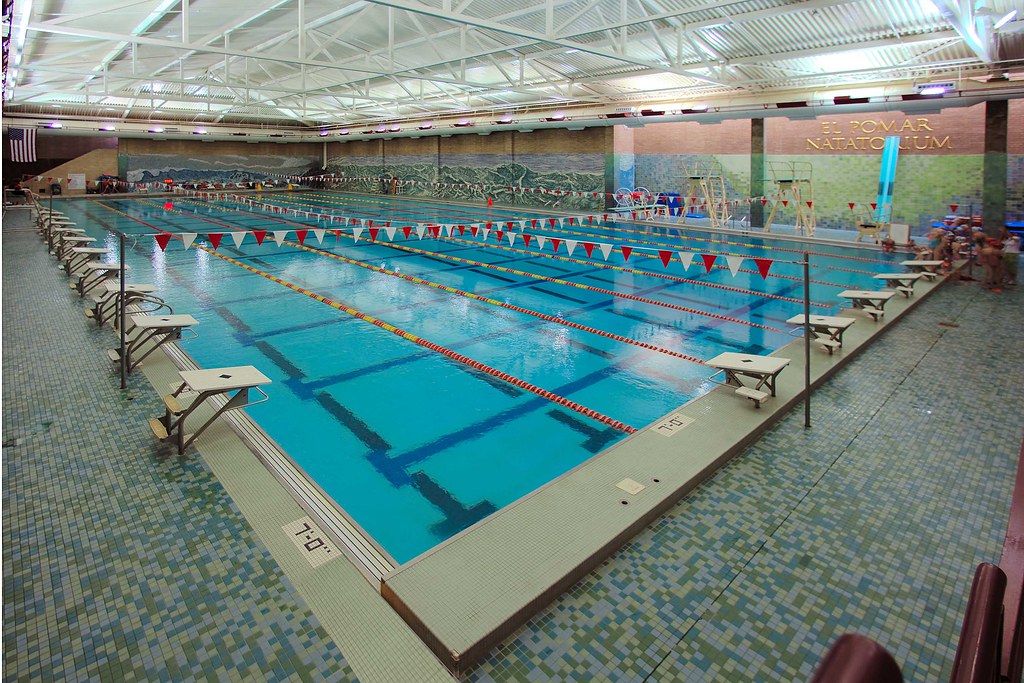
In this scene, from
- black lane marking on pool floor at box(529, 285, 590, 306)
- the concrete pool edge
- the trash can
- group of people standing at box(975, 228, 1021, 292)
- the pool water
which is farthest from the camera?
the trash can

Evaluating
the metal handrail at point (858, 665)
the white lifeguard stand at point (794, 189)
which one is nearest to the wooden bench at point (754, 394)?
the metal handrail at point (858, 665)

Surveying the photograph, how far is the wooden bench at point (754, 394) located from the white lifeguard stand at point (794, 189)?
498 inches

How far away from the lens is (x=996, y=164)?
512 inches

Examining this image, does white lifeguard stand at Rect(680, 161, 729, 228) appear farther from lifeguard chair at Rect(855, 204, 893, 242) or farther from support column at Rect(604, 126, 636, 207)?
lifeguard chair at Rect(855, 204, 893, 242)

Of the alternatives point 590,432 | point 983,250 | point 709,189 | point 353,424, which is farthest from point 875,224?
point 353,424

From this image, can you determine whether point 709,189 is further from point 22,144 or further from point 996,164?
point 22,144

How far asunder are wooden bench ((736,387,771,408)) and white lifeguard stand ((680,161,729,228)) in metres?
13.6

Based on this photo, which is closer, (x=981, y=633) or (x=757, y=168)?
(x=981, y=633)

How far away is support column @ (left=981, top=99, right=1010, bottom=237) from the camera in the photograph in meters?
12.8

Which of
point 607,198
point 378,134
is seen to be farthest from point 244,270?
point 378,134

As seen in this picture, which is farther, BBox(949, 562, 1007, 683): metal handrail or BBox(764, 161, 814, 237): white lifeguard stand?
BBox(764, 161, 814, 237): white lifeguard stand

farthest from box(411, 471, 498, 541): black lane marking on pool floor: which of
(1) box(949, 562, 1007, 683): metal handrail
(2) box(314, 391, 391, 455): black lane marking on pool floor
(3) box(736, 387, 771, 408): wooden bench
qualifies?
(1) box(949, 562, 1007, 683): metal handrail

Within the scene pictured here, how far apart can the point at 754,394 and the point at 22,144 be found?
30.4 meters

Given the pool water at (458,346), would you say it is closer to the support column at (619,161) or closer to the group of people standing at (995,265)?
the group of people standing at (995,265)
